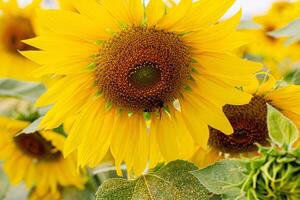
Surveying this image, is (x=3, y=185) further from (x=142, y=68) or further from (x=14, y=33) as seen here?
(x=14, y=33)

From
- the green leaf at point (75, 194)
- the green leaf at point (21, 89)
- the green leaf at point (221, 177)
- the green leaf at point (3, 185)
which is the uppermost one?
the green leaf at point (221, 177)

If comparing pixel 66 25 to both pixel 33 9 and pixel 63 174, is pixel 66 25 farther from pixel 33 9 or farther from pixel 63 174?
pixel 33 9

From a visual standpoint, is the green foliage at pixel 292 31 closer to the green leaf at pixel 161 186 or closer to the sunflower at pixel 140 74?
the sunflower at pixel 140 74

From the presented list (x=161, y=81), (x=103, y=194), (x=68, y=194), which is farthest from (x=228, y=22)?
(x=68, y=194)

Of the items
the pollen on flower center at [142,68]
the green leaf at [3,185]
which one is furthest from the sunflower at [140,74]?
the green leaf at [3,185]

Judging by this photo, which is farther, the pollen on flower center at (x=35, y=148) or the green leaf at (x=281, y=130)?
the pollen on flower center at (x=35, y=148)

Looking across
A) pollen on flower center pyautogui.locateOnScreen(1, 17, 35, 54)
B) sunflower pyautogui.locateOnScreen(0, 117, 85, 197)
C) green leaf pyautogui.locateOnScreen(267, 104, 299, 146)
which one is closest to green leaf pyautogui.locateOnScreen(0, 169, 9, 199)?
sunflower pyautogui.locateOnScreen(0, 117, 85, 197)

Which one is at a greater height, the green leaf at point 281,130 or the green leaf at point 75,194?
the green leaf at point 281,130

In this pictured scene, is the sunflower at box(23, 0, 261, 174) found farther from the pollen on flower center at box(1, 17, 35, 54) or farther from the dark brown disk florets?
the pollen on flower center at box(1, 17, 35, 54)
